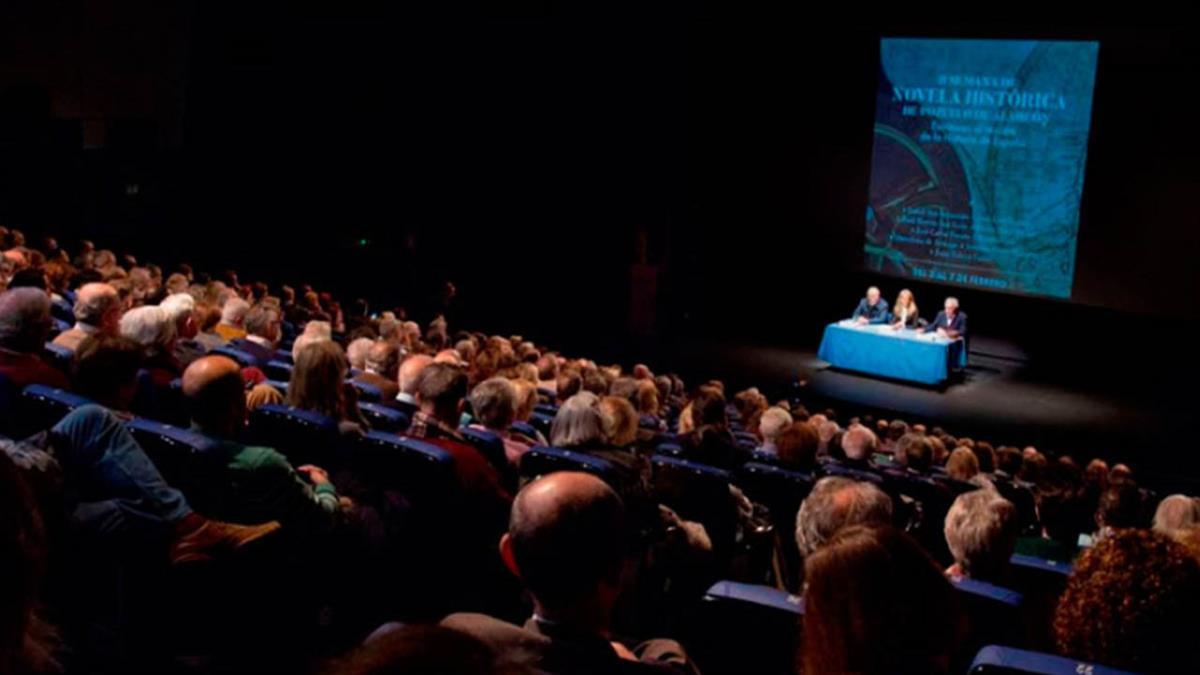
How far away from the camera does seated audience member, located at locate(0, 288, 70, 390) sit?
4.55m

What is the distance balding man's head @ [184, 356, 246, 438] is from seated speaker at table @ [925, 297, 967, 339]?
11.2 metres

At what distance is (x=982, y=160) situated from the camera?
14.2m

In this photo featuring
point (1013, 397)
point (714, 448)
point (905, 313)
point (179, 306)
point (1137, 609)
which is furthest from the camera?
point (905, 313)

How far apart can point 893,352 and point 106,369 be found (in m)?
11.1

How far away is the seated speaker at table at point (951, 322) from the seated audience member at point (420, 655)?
13373mm

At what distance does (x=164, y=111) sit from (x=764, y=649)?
46.6ft

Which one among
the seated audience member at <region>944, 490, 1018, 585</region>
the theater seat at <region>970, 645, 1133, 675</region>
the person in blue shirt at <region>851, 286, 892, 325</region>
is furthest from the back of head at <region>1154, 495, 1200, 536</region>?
the person in blue shirt at <region>851, 286, 892, 325</region>

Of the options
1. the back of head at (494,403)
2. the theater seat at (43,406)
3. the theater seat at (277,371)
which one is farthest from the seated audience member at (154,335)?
the back of head at (494,403)

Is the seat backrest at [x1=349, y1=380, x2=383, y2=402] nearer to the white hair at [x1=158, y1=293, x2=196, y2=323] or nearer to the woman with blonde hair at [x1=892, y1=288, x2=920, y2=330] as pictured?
the white hair at [x1=158, y1=293, x2=196, y2=323]

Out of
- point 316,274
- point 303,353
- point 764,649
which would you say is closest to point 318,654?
point 303,353

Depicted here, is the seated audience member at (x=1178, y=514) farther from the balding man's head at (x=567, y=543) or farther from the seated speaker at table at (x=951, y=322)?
the seated speaker at table at (x=951, y=322)

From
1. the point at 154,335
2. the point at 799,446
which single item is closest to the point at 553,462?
the point at 799,446

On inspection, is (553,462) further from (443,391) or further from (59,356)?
(59,356)

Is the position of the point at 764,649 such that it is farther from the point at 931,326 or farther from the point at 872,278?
the point at 872,278
